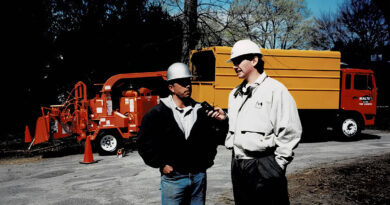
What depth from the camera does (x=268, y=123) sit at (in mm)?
2582

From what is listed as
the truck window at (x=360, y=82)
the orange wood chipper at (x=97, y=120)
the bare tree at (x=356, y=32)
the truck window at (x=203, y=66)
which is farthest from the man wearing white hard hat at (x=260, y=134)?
the bare tree at (x=356, y=32)

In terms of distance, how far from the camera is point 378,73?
104 feet

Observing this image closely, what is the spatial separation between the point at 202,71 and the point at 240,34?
2041 millimetres

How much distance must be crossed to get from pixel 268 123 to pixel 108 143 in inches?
323

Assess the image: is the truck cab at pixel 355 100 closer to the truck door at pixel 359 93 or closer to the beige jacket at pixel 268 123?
the truck door at pixel 359 93

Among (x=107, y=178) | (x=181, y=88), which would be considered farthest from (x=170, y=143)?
(x=107, y=178)

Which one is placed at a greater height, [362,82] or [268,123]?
[362,82]

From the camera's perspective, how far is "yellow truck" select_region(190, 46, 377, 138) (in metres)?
10.8

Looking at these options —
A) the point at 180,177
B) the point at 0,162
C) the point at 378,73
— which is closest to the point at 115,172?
the point at 0,162

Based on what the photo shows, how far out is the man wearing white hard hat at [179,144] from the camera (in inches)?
110

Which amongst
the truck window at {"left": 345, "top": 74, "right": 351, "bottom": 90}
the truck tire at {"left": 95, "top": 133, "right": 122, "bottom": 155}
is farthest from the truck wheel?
the truck tire at {"left": 95, "top": 133, "right": 122, "bottom": 155}

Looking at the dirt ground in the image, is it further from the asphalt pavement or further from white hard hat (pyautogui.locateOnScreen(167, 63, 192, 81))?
white hard hat (pyautogui.locateOnScreen(167, 63, 192, 81))

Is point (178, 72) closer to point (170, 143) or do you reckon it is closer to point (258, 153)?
point (170, 143)

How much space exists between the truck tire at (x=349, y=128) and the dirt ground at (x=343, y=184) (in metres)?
4.53
